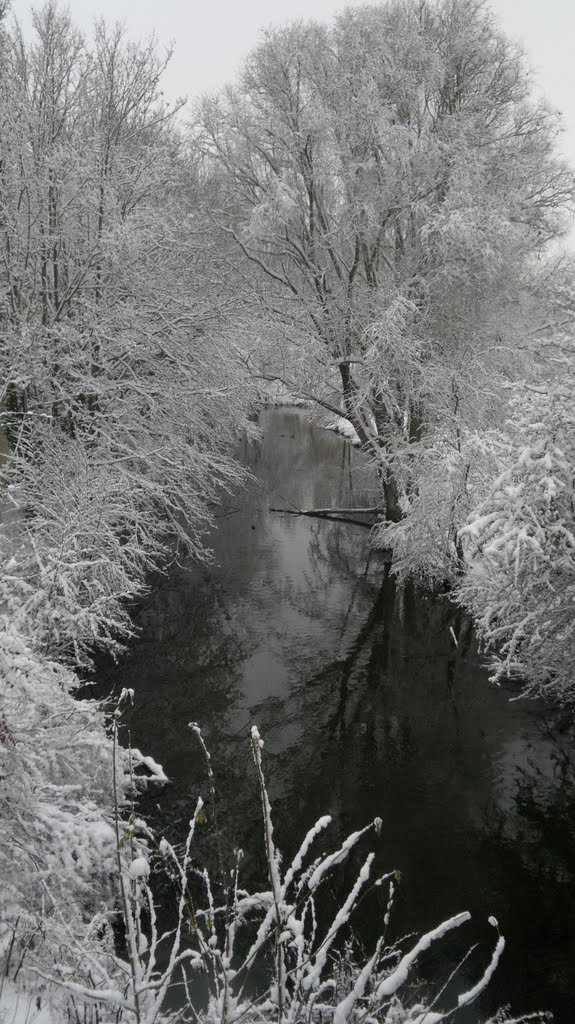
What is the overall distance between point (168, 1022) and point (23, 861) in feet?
8.58

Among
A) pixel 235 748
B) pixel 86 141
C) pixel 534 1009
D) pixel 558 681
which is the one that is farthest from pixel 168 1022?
pixel 86 141

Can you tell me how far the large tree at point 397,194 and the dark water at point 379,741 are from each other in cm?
422

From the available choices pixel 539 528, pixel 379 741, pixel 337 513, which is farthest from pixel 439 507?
pixel 337 513

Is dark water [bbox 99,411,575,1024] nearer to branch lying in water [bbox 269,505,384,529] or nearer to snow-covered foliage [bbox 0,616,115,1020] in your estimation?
snow-covered foliage [bbox 0,616,115,1020]

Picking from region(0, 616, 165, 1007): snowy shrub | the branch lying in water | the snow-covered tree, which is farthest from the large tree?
region(0, 616, 165, 1007): snowy shrub

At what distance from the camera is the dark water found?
626cm

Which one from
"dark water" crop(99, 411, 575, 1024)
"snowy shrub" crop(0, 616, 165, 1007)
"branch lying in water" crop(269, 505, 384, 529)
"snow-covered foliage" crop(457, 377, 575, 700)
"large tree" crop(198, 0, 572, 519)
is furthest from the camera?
"branch lying in water" crop(269, 505, 384, 529)

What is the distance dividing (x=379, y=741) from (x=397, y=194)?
38.6ft

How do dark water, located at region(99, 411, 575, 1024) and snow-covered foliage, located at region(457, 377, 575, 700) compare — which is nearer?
dark water, located at region(99, 411, 575, 1024)

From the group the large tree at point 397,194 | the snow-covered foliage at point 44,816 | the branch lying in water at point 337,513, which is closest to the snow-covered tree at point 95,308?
the large tree at point 397,194

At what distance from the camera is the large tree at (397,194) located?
14.5m

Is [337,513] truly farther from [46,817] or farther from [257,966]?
[46,817]

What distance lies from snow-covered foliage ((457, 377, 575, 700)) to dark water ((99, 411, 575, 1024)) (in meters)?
1.48

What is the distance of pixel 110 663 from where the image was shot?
423 inches
